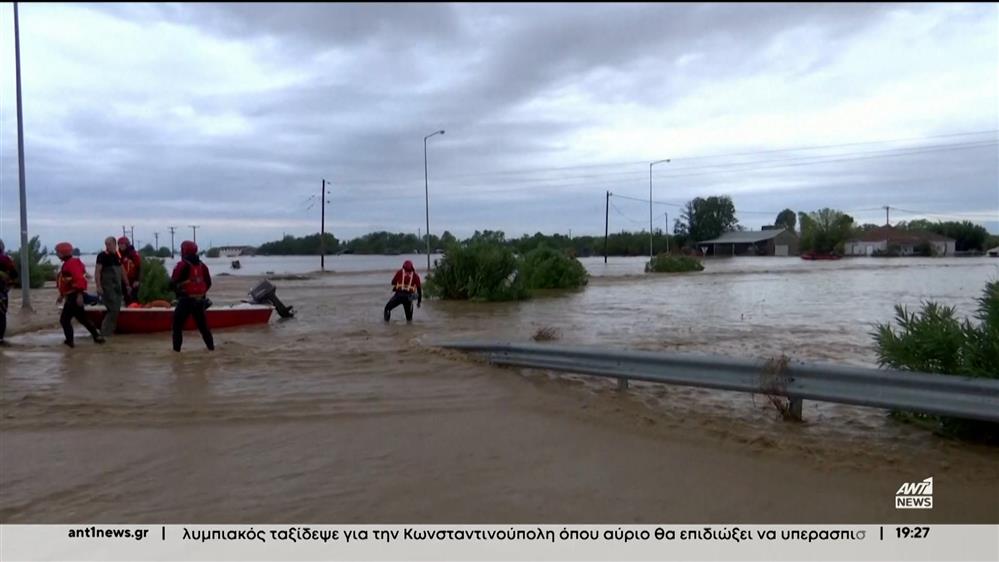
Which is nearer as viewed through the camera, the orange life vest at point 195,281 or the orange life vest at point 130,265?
the orange life vest at point 195,281

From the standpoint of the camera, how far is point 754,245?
11588cm

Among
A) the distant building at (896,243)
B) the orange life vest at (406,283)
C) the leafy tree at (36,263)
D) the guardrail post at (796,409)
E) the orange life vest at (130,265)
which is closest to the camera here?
the guardrail post at (796,409)

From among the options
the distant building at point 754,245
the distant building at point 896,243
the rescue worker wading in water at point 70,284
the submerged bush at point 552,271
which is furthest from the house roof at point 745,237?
the rescue worker wading in water at point 70,284

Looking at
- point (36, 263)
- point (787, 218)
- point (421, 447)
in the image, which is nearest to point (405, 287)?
point (421, 447)

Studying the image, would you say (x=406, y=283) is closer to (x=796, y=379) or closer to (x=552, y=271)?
(x=796, y=379)

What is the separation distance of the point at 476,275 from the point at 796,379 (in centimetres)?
1946

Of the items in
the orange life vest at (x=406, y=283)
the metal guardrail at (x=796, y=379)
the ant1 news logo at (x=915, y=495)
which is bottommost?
the ant1 news logo at (x=915, y=495)

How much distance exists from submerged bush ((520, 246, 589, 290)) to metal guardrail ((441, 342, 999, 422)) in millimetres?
23268

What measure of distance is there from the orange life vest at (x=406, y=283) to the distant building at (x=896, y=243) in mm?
89436

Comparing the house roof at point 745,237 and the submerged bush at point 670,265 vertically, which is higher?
the house roof at point 745,237

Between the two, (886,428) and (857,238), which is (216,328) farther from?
(857,238)

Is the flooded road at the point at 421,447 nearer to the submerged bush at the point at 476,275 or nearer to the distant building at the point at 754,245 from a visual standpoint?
the submerged bush at the point at 476,275

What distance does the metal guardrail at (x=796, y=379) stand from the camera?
18.7 ft
